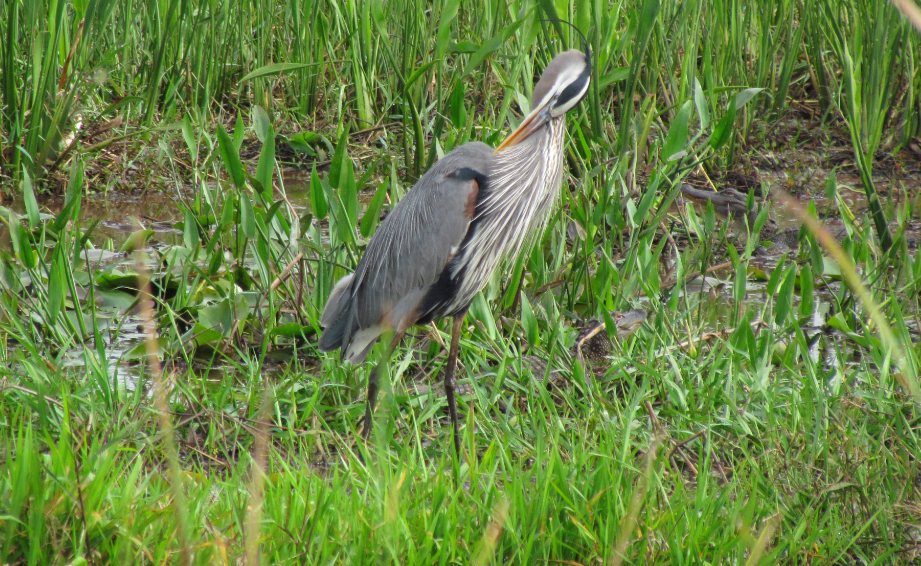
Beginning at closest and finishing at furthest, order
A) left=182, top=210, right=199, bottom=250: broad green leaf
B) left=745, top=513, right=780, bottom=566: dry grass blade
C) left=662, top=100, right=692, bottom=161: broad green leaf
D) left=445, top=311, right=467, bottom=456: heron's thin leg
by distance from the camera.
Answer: left=745, top=513, right=780, bottom=566: dry grass blade < left=445, top=311, right=467, bottom=456: heron's thin leg < left=662, top=100, right=692, bottom=161: broad green leaf < left=182, top=210, right=199, bottom=250: broad green leaf

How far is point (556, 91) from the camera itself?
3.12 m

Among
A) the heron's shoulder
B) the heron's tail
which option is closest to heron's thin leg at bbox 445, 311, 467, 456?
the heron's tail

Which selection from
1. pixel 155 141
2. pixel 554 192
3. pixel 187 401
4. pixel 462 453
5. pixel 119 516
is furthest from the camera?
pixel 155 141

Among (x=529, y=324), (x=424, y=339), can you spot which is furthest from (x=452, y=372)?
(x=424, y=339)

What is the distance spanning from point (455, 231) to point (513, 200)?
330mm

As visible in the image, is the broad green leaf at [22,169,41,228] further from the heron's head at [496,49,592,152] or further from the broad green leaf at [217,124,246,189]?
the heron's head at [496,49,592,152]

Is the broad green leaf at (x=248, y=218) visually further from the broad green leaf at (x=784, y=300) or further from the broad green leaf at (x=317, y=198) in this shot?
the broad green leaf at (x=784, y=300)

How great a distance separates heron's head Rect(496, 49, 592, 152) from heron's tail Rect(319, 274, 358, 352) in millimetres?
773

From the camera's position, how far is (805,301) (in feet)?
11.0

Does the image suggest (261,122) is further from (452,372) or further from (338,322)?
(452,372)

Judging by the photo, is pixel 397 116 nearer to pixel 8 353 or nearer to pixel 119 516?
pixel 8 353

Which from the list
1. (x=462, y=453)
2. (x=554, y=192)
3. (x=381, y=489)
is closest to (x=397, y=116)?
(x=554, y=192)

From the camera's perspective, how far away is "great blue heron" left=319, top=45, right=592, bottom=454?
10.2 feet

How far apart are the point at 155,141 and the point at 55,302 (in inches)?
100
